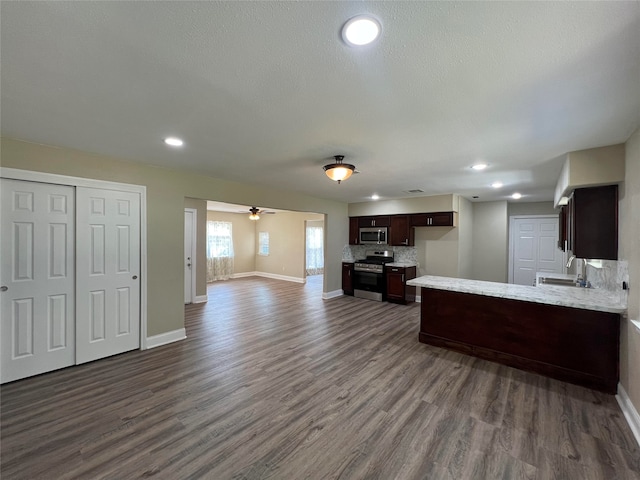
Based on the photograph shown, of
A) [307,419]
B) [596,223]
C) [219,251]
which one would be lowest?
[307,419]

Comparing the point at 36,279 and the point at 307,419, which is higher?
the point at 36,279

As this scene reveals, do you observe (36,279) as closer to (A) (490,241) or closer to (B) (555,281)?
(B) (555,281)

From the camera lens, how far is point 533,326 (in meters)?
3.01

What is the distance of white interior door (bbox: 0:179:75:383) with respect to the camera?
267 centimetres

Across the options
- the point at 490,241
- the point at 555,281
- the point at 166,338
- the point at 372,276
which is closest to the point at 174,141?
the point at 166,338

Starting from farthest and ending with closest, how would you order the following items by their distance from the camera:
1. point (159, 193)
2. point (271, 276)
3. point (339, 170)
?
point (271, 276)
point (159, 193)
point (339, 170)

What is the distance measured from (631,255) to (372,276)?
4.45 metres

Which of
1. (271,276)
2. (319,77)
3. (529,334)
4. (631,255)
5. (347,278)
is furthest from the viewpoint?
(271,276)

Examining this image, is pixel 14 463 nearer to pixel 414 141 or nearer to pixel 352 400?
pixel 352 400

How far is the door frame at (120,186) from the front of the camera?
2.69 m

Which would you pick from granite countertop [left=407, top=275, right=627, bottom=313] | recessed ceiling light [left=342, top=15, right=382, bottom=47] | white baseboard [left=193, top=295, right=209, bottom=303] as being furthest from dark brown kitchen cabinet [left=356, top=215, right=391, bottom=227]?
recessed ceiling light [left=342, top=15, right=382, bottom=47]

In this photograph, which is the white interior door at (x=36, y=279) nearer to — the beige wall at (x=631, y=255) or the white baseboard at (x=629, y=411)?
the white baseboard at (x=629, y=411)

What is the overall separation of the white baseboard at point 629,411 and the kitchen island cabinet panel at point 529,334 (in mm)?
140

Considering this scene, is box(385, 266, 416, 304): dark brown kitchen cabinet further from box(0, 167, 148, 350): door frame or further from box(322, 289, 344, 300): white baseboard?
box(0, 167, 148, 350): door frame
